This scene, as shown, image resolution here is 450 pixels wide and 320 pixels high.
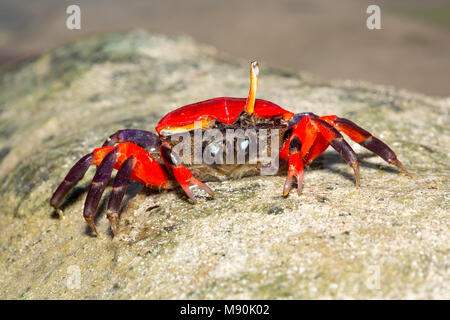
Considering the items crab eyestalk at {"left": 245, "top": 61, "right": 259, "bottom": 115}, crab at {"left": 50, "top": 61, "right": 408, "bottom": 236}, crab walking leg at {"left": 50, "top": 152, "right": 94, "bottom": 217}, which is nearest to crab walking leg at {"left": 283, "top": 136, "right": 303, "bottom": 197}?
crab at {"left": 50, "top": 61, "right": 408, "bottom": 236}

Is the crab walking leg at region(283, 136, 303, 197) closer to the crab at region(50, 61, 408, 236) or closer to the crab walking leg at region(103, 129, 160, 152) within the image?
the crab at region(50, 61, 408, 236)

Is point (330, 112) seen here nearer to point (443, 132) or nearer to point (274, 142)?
point (443, 132)

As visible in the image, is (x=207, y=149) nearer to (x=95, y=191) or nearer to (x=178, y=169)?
(x=178, y=169)

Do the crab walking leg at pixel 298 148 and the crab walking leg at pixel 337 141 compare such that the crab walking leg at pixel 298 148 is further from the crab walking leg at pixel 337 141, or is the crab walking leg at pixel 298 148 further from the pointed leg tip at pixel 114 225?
the pointed leg tip at pixel 114 225

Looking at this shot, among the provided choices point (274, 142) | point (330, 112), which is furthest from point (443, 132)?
point (274, 142)

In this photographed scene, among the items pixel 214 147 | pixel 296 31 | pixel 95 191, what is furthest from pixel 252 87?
pixel 296 31
